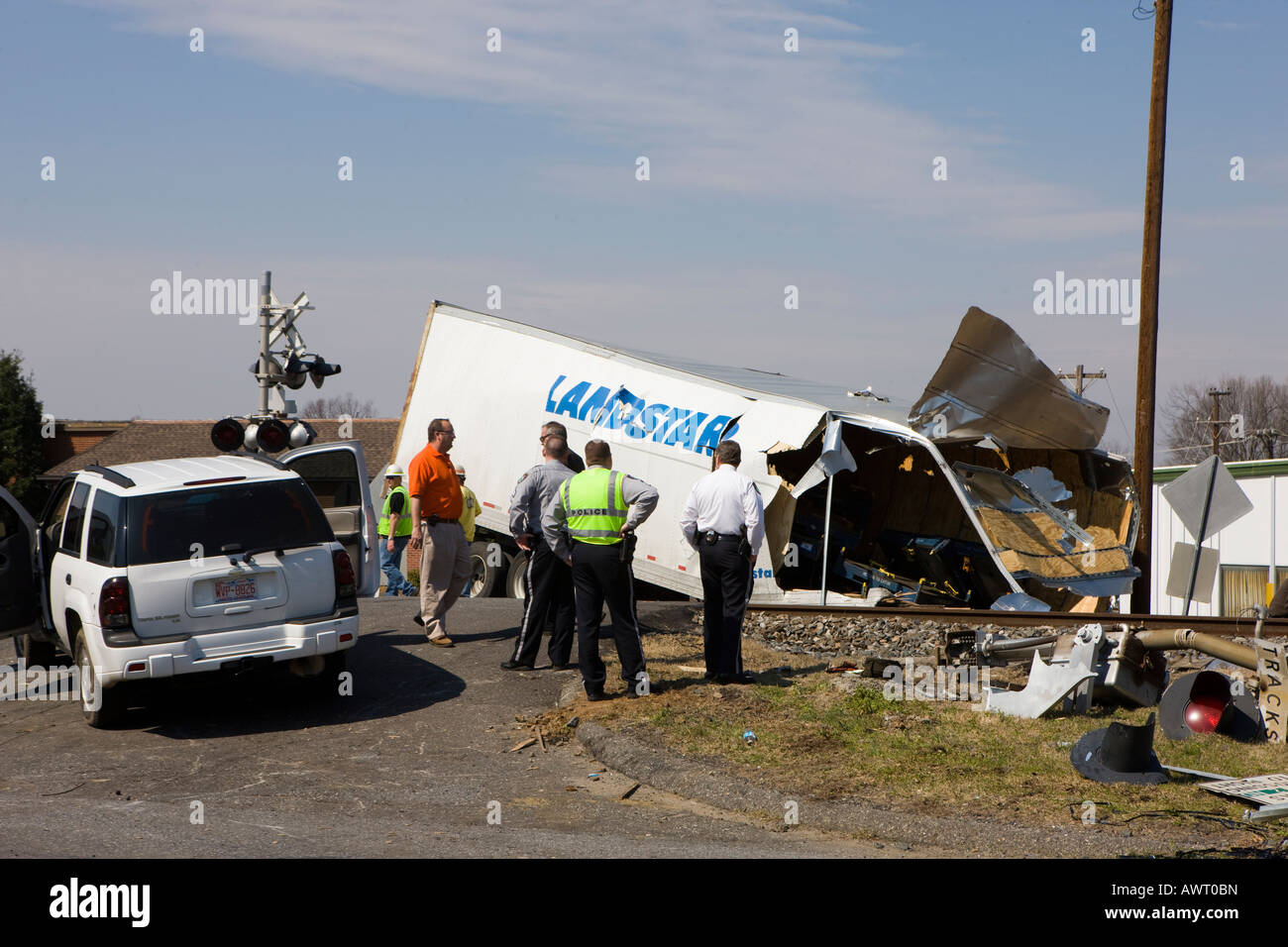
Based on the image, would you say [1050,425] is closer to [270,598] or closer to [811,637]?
[811,637]

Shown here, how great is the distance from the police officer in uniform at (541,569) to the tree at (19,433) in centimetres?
4423

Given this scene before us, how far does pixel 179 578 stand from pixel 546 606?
2.87 meters

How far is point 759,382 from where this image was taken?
15.4 m

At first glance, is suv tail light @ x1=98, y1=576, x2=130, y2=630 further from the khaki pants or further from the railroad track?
the railroad track

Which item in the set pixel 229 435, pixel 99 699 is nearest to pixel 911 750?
pixel 99 699

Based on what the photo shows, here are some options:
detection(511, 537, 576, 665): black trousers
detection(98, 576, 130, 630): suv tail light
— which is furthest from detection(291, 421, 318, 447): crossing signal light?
detection(98, 576, 130, 630): suv tail light

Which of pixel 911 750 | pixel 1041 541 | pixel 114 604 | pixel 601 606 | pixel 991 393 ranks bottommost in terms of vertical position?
pixel 911 750

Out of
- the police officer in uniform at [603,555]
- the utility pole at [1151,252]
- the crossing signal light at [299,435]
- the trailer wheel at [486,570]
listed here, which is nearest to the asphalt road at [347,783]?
the police officer in uniform at [603,555]

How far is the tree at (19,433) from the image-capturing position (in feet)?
157

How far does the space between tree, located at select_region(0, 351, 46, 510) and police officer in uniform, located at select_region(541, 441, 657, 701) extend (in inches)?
1790

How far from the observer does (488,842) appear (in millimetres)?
5621

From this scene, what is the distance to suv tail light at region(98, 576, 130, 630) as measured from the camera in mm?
7645

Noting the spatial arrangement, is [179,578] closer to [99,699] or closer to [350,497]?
[99,699]
